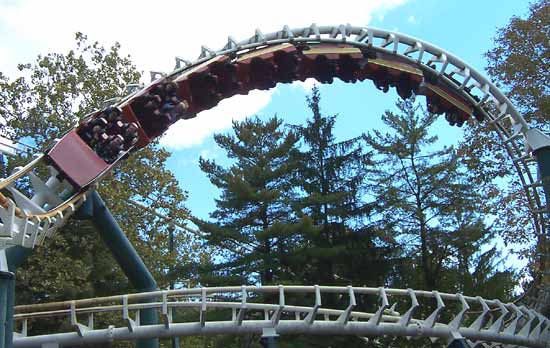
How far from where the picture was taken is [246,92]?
11.1m

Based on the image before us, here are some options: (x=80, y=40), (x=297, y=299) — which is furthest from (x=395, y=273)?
(x=80, y=40)

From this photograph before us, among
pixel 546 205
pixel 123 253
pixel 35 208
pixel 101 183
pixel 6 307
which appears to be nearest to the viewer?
pixel 6 307

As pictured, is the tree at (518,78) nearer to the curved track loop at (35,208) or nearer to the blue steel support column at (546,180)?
the blue steel support column at (546,180)

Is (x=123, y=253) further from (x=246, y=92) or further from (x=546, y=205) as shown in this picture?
(x=546, y=205)

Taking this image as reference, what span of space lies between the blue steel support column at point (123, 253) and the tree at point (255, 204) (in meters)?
8.43

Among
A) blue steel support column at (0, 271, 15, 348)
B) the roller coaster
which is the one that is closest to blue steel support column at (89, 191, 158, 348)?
the roller coaster

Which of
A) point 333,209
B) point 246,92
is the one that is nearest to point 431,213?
point 333,209

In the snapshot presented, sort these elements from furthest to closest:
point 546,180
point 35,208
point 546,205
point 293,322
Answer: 1. point 546,205
2. point 546,180
3. point 293,322
4. point 35,208

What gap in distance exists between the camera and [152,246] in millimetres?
19359

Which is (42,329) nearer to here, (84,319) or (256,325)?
(84,319)

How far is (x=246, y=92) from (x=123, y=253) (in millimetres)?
3158

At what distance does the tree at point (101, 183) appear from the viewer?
1838cm

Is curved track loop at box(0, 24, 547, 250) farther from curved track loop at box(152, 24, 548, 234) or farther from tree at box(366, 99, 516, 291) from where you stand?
tree at box(366, 99, 516, 291)

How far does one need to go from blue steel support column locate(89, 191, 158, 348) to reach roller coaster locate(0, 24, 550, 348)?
1.27 ft
